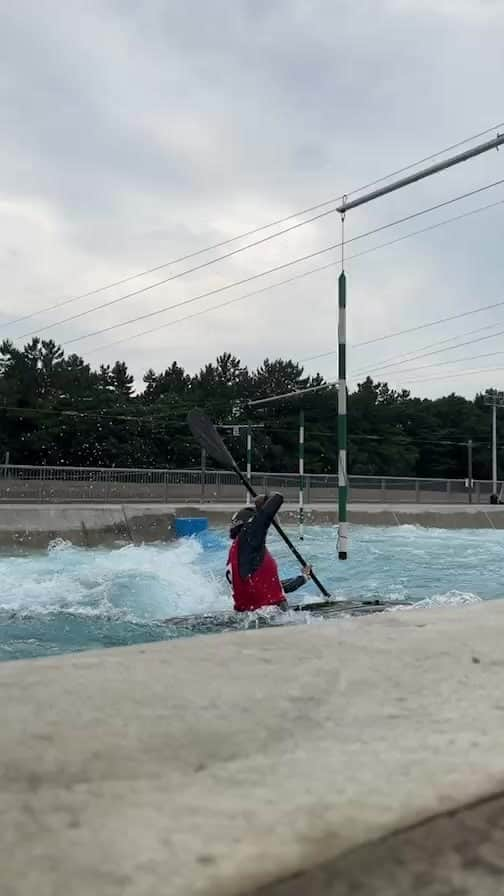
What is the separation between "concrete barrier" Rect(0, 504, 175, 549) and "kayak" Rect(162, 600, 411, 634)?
368 inches

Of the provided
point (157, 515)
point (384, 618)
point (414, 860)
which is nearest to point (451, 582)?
point (157, 515)

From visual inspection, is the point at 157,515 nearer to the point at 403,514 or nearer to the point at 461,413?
the point at 403,514

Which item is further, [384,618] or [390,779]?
[384,618]

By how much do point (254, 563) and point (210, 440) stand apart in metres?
3.51

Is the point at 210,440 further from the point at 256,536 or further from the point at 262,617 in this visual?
the point at 262,617

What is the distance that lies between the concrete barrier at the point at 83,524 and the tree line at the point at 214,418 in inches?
1249

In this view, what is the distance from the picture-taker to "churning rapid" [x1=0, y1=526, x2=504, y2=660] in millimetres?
7918

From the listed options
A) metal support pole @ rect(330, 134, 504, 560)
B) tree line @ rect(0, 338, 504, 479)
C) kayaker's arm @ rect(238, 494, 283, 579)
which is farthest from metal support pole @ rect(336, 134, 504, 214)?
tree line @ rect(0, 338, 504, 479)

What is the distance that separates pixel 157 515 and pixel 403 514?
844 cm

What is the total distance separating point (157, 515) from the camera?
19.3 meters

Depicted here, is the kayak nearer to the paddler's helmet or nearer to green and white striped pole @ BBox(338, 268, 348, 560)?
the paddler's helmet

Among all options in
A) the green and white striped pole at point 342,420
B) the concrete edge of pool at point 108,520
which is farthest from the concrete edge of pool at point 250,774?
the concrete edge of pool at point 108,520

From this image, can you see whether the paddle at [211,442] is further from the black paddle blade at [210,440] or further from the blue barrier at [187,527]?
the blue barrier at [187,527]

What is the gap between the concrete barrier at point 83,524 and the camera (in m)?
16.5
